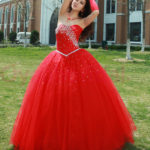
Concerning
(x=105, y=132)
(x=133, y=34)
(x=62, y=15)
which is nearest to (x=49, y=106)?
(x=105, y=132)

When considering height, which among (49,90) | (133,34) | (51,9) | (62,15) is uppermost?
(51,9)

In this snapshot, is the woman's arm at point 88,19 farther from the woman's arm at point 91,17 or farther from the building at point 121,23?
the building at point 121,23

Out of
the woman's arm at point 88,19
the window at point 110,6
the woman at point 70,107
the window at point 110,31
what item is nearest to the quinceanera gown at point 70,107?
the woman at point 70,107

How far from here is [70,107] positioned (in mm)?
2330

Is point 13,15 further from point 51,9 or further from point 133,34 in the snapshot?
point 133,34

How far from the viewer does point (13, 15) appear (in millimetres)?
49094

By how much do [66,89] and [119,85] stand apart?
17.0ft

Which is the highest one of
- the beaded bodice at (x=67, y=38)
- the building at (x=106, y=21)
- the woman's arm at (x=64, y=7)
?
the building at (x=106, y=21)

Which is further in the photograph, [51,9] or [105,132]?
[51,9]

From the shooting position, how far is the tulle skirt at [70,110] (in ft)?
7.51

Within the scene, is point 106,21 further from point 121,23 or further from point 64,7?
point 64,7

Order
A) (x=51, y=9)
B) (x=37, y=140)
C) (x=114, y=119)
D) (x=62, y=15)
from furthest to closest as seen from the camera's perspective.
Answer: (x=51, y=9) < (x=62, y=15) < (x=114, y=119) < (x=37, y=140)

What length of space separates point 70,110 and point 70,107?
0.03 metres

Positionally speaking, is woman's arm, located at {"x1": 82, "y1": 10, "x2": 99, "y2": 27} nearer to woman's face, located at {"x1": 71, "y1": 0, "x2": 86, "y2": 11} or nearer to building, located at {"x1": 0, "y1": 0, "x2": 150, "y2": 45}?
woman's face, located at {"x1": 71, "y1": 0, "x2": 86, "y2": 11}
